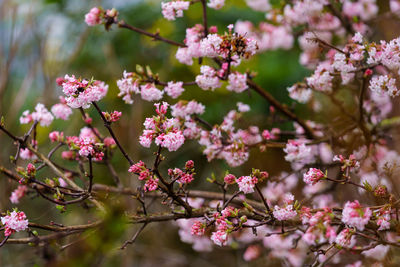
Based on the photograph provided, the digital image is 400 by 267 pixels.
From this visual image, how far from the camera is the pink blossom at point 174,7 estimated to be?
1866mm

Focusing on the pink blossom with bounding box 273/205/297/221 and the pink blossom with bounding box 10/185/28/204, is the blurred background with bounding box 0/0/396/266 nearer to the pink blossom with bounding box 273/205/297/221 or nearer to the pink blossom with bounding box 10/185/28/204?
the pink blossom with bounding box 10/185/28/204

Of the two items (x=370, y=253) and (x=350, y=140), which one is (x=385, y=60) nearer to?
(x=350, y=140)

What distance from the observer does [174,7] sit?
188 centimetres

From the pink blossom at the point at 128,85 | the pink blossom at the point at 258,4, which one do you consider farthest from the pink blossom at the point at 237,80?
the pink blossom at the point at 258,4

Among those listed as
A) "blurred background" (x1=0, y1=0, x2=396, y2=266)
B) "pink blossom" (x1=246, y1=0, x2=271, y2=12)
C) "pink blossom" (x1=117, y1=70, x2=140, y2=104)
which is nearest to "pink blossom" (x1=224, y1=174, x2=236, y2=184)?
"pink blossom" (x1=117, y1=70, x2=140, y2=104)

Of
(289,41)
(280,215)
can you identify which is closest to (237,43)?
(280,215)

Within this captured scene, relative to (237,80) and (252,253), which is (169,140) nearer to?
(237,80)

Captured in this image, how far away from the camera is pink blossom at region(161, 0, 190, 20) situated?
73.5 inches

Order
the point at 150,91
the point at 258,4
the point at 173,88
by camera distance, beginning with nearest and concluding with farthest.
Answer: the point at 150,91 < the point at 173,88 < the point at 258,4

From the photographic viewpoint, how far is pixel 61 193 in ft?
4.91

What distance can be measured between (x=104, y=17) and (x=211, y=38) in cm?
65

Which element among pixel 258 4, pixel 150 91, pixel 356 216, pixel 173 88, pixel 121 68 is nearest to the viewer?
pixel 356 216

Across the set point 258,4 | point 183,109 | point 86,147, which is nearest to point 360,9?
point 258,4

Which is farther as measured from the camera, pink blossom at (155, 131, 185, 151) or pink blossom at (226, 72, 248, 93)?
pink blossom at (226, 72, 248, 93)
